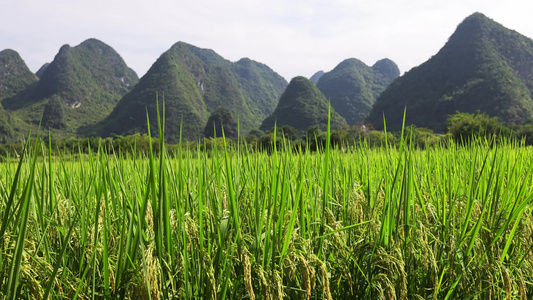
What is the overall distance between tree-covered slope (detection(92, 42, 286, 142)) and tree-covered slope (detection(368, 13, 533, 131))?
127 feet

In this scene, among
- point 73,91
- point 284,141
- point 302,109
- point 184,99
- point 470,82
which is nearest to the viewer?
point 284,141

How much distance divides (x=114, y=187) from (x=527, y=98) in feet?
230

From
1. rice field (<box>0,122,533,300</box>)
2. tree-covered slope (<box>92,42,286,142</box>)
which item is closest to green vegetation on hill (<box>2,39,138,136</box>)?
tree-covered slope (<box>92,42,286,142</box>)

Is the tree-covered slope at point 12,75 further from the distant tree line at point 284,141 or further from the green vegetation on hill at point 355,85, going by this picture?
the distant tree line at point 284,141

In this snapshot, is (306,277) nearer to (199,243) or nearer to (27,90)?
(199,243)

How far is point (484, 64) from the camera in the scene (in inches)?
2594

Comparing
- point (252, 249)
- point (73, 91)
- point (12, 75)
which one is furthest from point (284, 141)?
point (12, 75)

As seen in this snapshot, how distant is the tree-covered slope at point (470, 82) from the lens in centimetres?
5609

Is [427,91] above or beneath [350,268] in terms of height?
above

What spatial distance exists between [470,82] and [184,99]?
6623 cm

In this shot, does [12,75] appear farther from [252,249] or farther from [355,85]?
[252,249]

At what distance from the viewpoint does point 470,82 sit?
6347 cm

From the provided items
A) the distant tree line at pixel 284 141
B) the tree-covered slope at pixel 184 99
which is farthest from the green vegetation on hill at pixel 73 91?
the distant tree line at pixel 284 141

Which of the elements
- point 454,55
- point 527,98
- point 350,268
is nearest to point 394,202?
point 350,268
